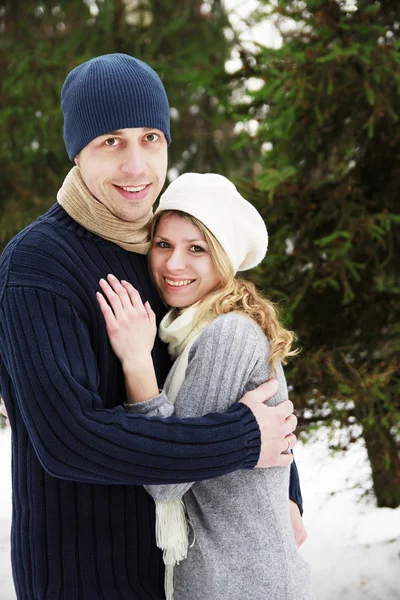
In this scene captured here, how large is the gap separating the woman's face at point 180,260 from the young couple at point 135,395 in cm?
3

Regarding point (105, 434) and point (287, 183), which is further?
point (287, 183)

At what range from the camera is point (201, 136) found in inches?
247

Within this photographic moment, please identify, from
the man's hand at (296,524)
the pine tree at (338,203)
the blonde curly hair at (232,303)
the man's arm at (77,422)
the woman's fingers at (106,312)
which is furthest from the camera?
the pine tree at (338,203)

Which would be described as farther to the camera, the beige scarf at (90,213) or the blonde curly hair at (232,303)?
the blonde curly hair at (232,303)

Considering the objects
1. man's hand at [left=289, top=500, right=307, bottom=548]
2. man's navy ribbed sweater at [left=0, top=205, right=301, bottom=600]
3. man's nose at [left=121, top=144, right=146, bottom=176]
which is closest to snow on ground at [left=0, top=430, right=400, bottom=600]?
man's hand at [left=289, top=500, right=307, bottom=548]

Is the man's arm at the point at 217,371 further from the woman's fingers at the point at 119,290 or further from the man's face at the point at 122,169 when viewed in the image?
the man's face at the point at 122,169

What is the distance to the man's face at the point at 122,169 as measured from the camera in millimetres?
1964

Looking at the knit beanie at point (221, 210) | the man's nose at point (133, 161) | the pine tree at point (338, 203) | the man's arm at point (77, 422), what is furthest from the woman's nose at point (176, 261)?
the pine tree at point (338, 203)

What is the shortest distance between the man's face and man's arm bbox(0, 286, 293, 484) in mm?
364

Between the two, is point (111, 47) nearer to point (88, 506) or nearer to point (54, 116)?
point (54, 116)

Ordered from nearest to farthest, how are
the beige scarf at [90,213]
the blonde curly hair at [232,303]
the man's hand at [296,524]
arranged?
the beige scarf at [90,213], the blonde curly hair at [232,303], the man's hand at [296,524]

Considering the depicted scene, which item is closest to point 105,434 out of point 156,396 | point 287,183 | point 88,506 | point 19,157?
point 156,396

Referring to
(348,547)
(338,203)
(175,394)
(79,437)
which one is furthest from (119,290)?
(348,547)

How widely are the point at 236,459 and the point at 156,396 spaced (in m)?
0.26
